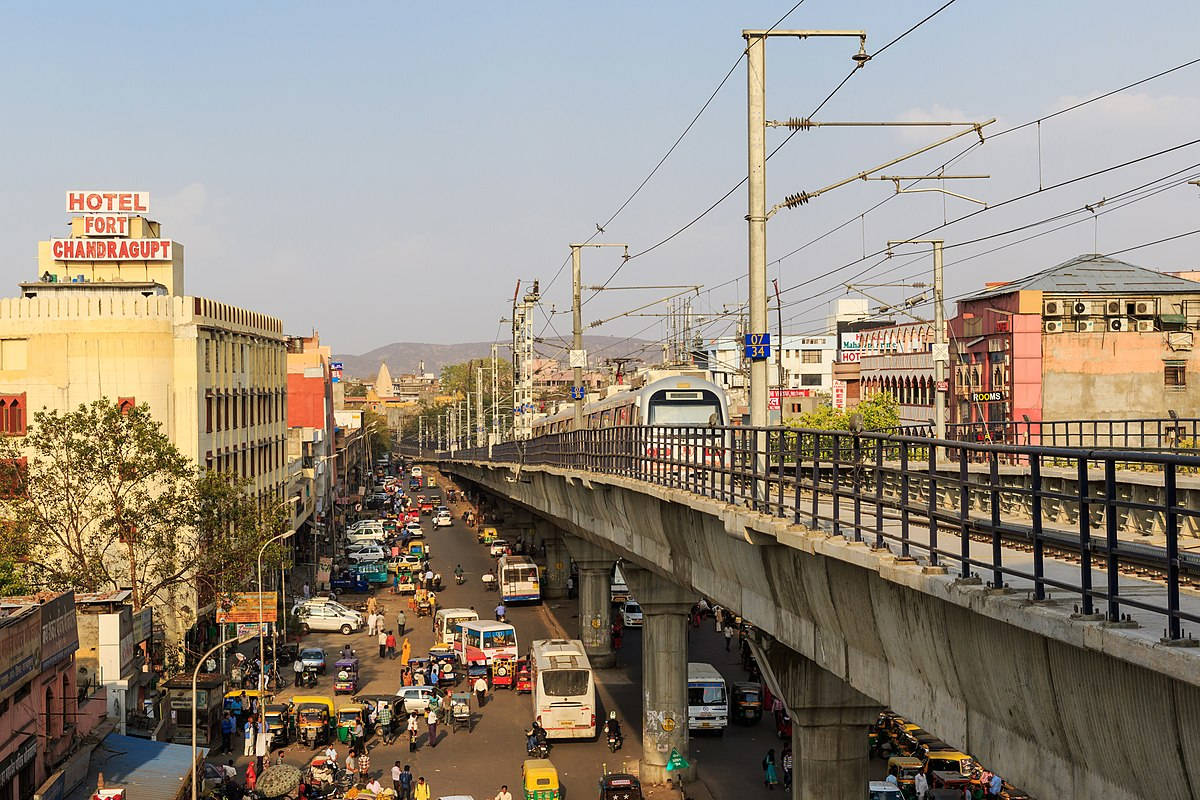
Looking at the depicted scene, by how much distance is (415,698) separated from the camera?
43.6 meters

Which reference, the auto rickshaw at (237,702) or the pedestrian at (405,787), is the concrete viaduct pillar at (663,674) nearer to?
the pedestrian at (405,787)

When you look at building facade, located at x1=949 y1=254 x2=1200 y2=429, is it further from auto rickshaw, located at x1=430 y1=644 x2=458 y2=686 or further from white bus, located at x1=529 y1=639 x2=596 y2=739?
white bus, located at x1=529 y1=639 x2=596 y2=739

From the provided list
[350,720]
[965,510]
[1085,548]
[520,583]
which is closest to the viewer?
[1085,548]

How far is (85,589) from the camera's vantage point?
138 ft

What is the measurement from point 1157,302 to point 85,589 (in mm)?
47782

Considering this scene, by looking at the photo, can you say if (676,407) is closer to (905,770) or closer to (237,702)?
(905,770)

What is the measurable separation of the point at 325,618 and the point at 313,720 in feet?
70.7

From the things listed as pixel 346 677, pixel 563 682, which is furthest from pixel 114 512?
pixel 563 682

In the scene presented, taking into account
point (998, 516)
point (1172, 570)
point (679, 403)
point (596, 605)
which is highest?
point (679, 403)

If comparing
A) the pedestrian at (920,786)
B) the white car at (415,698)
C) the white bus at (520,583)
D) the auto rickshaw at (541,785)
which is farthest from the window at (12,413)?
the pedestrian at (920,786)

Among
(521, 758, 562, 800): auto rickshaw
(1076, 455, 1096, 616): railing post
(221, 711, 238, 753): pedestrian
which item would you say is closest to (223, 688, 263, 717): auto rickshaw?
(221, 711, 238, 753): pedestrian

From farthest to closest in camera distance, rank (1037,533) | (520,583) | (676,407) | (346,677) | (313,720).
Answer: (520,583) < (346,677) < (313,720) < (676,407) < (1037,533)

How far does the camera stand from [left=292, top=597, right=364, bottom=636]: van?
199 ft

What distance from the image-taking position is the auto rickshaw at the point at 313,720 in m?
39.6
